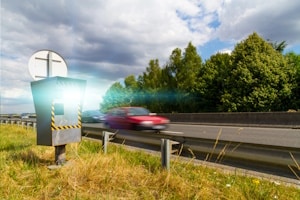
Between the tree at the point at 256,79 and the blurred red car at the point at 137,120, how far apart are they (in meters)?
21.9

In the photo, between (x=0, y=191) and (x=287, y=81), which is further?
(x=287, y=81)

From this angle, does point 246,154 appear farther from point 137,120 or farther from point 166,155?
point 137,120

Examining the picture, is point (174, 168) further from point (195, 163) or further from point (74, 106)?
point (74, 106)

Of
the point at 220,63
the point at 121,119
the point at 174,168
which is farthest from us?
the point at 220,63

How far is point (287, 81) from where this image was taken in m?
36.4

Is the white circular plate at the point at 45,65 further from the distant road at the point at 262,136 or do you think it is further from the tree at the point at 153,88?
the tree at the point at 153,88

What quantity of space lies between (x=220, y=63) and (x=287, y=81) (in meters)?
13.4

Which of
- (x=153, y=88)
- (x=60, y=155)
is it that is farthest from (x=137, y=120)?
(x=153, y=88)

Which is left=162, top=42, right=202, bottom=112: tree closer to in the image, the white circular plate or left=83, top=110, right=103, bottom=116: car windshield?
left=83, top=110, right=103, bottom=116: car windshield

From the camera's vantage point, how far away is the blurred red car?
16.2m

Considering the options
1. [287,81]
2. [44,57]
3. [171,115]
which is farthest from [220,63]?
[44,57]

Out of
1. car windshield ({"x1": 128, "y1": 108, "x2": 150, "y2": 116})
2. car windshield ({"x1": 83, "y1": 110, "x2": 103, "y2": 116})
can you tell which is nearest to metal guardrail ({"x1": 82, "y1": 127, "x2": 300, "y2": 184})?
car windshield ({"x1": 128, "y1": 108, "x2": 150, "y2": 116})

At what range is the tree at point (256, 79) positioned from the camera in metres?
35.5

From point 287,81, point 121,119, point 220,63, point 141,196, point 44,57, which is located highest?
point 220,63
